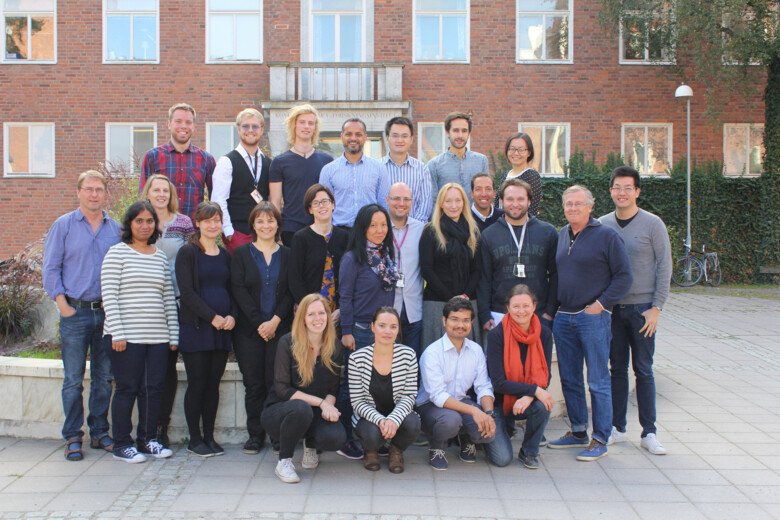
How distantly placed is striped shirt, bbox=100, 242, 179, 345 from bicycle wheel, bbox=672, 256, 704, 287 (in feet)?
48.5

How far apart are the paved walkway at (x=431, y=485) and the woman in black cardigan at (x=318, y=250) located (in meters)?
1.30

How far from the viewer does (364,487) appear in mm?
4863

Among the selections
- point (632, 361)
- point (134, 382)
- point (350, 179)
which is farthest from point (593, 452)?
point (134, 382)

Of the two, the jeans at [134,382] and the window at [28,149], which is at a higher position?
the window at [28,149]

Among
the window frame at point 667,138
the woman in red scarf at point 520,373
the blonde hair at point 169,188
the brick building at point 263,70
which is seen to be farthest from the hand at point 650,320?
the window frame at point 667,138

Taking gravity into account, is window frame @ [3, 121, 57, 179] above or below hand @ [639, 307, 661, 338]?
above

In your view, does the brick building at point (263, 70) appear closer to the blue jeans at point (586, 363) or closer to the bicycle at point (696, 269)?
the bicycle at point (696, 269)

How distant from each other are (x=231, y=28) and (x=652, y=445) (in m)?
16.3

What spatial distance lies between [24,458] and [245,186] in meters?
2.70

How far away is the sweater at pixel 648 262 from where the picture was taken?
5.58m

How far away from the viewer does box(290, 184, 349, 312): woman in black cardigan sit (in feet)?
18.3

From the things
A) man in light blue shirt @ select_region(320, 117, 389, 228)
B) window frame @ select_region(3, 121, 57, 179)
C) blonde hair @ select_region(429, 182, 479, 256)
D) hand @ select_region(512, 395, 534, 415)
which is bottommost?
hand @ select_region(512, 395, 534, 415)

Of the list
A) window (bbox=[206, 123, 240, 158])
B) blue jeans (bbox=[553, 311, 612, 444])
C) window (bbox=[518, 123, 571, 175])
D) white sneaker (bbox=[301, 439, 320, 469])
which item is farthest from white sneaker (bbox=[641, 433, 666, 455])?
window (bbox=[206, 123, 240, 158])

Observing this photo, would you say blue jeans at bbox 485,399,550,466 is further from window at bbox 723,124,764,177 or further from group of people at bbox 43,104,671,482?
window at bbox 723,124,764,177
